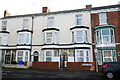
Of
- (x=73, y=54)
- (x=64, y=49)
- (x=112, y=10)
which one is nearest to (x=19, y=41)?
(x=64, y=49)

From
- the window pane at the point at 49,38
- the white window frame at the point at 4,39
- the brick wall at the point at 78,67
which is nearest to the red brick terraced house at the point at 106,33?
the brick wall at the point at 78,67

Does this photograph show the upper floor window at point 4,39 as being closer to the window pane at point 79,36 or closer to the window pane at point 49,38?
the window pane at point 49,38

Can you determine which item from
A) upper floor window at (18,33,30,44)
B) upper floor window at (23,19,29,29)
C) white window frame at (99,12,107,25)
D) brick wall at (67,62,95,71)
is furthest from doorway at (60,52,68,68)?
upper floor window at (23,19,29,29)

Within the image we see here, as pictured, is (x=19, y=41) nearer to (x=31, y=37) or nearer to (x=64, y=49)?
(x=31, y=37)

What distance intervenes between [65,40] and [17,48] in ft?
29.5

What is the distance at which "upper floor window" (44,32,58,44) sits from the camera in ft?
68.7

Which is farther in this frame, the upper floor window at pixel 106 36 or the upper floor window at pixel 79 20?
the upper floor window at pixel 79 20

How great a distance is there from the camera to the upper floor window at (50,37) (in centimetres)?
2095

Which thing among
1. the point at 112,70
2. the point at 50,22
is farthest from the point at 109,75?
the point at 50,22

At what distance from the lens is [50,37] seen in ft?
69.6

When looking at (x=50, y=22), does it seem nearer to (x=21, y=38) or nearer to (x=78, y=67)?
(x=21, y=38)

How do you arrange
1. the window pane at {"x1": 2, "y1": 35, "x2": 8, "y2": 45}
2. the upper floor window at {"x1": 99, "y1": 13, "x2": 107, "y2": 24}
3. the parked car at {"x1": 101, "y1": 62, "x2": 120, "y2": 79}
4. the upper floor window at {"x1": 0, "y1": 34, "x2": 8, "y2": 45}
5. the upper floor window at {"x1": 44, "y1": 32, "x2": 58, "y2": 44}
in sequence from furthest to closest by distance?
the window pane at {"x1": 2, "y1": 35, "x2": 8, "y2": 45} → the upper floor window at {"x1": 0, "y1": 34, "x2": 8, "y2": 45} → the upper floor window at {"x1": 44, "y1": 32, "x2": 58, "y2": 44} → the upper floor window at {"x1": 99, "y1": 13, "x2": 107, "y2": 24} → the parked car at {"x1": 101, "y1": 62, "x2": 120, "y2": 79}

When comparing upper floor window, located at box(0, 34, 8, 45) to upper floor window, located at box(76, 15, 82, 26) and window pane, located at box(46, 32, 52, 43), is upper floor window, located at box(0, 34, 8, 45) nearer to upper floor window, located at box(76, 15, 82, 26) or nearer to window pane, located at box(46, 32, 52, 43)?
window pane, located at box(46, 32, 52, 43)

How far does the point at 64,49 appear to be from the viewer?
20.6 m
